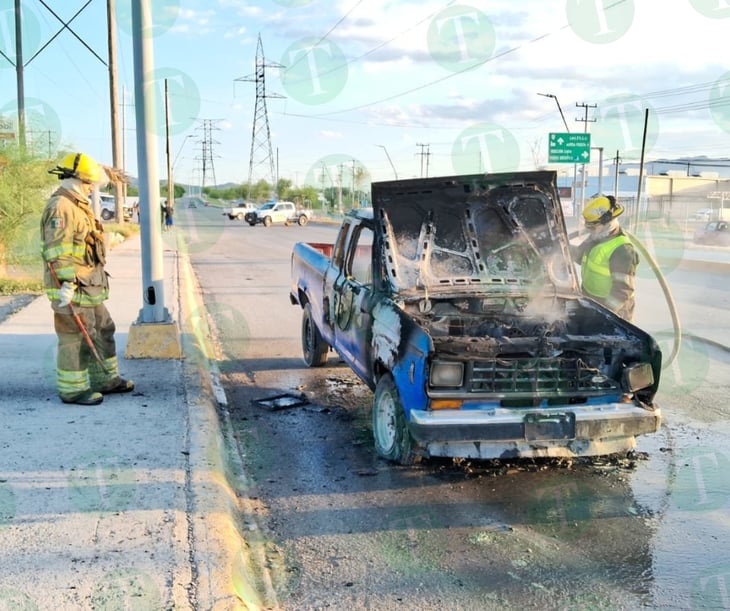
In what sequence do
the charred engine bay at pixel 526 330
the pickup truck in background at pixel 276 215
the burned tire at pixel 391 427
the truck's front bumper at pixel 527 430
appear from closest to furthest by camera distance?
the truck's front bumper at pixel 527 430, the charred engine bay at pixel 526 330, the burned tire at pixel 391 427, the pickup truck in background at pixel 276 215

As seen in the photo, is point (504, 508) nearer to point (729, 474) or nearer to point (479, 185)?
point (729, 474)

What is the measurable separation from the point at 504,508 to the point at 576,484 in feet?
2.20

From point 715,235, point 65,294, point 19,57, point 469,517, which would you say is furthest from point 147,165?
point 715,235

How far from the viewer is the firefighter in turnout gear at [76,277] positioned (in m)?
5.47

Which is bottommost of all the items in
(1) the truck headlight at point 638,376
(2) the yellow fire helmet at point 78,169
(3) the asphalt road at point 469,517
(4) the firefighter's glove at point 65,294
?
(3) the asphalt road at point 469,517

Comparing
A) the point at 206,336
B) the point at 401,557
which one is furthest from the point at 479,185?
the point at 206,336

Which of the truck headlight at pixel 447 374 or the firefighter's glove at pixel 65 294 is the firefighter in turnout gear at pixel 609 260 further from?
the firefighter's glove at pixel 65 294

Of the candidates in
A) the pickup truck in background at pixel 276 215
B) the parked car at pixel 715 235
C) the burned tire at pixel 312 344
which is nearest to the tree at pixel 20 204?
the burned tire at pixel 312 344

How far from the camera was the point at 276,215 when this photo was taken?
163ft

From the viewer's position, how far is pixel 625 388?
481 cm

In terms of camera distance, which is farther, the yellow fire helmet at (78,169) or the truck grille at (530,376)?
the yellow fire helmet at (78,169)

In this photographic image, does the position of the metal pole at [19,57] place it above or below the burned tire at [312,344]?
above

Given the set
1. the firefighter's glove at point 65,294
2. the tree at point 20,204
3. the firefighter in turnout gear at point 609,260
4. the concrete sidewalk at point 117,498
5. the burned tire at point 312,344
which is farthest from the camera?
the tree at point 20,204

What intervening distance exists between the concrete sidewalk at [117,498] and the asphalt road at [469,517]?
0.27 m
